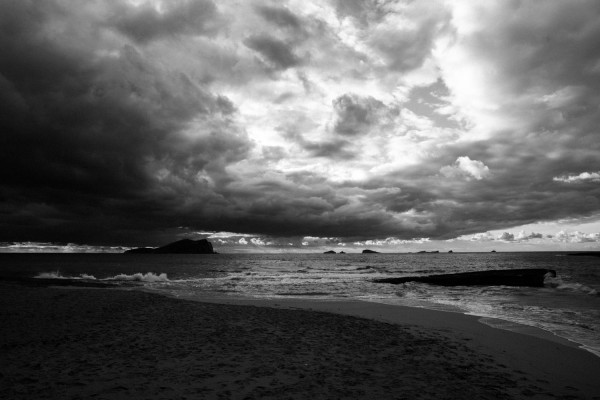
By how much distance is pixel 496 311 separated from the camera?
2234cm

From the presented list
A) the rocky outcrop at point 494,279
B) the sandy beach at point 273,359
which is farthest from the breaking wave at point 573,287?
the sandy beach at point 273,359

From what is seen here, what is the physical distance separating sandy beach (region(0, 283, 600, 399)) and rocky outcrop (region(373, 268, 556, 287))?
29.6 meters

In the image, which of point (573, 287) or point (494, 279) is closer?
point (573, 287)

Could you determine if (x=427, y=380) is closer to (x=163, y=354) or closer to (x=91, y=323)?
(x=163, y=354)

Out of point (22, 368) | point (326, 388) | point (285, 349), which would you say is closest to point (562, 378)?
point (326, 388)

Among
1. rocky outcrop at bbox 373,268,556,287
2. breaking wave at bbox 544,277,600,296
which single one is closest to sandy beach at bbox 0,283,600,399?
breaking wave at bbox 544,277,600,296

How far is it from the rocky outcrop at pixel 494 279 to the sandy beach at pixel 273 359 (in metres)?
29.6

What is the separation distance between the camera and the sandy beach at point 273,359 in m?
7.72

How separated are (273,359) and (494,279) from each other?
42.3 m

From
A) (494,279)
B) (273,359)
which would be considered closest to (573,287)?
(494,279)

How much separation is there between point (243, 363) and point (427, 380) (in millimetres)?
4706

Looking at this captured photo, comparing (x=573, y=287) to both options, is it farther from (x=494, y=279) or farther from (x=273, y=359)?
(x=273, y=359)

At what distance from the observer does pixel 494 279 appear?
4394cm

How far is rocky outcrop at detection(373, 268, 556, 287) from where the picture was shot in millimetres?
42875
